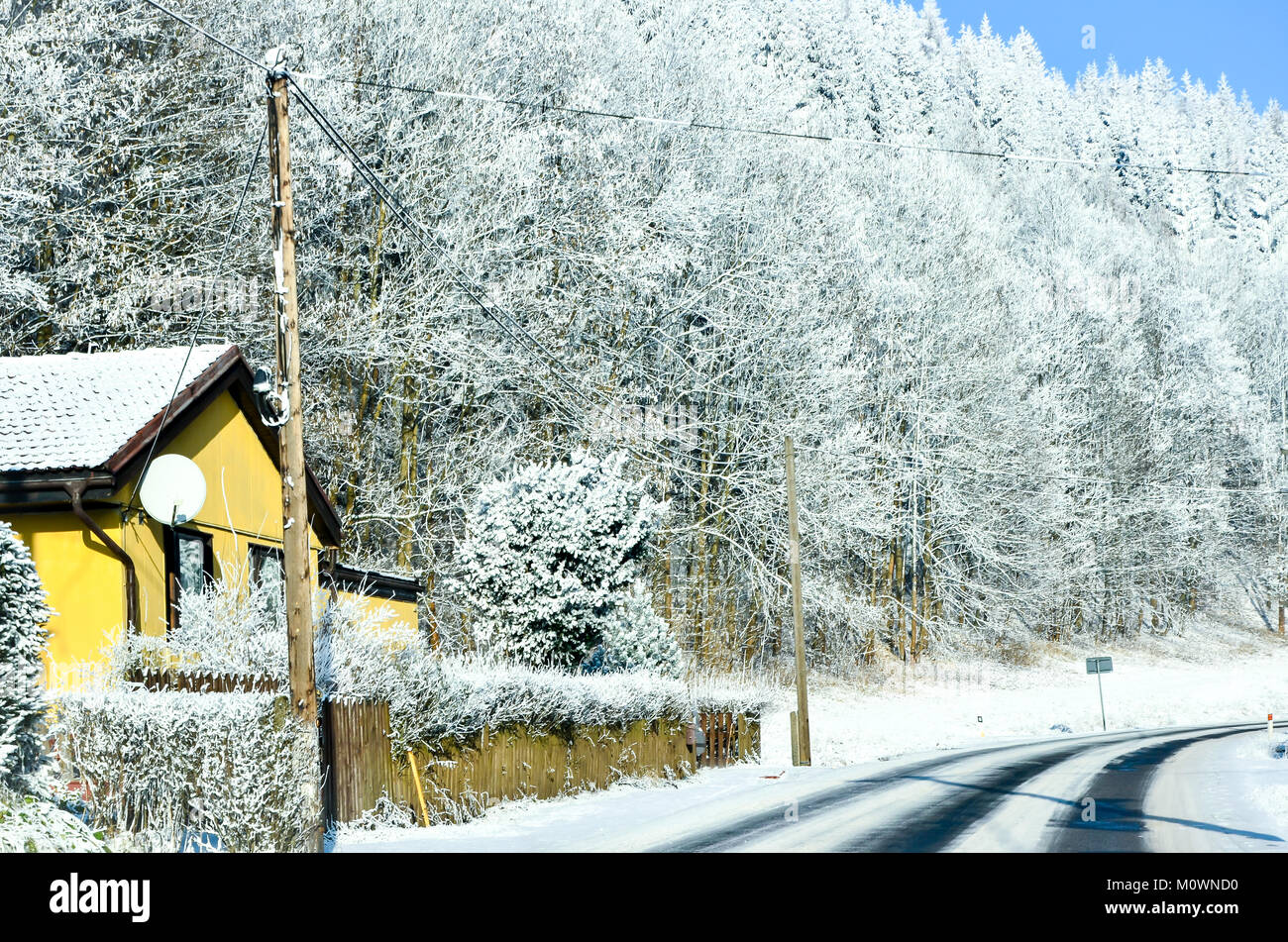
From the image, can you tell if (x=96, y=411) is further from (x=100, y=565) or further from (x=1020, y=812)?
(x=1020, y=812)

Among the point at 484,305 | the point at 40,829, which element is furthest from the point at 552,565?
Answer: the point at 40,829

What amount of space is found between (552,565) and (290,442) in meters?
11.4

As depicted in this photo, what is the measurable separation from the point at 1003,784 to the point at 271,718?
39.5 ft

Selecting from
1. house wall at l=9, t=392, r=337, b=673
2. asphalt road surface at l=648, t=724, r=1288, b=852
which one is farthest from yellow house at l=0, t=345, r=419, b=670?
asphalt road surface at l=648, t=724, r=1288, b=852

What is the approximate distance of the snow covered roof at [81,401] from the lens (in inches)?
620

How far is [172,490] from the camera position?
642 inches

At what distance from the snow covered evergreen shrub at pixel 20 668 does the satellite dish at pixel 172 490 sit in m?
5.53

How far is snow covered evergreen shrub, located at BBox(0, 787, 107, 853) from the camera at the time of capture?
316 inches

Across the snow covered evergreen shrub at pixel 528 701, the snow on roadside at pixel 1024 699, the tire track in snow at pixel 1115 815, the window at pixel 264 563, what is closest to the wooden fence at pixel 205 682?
the snow covered evergreen shrub at pixel 528 701

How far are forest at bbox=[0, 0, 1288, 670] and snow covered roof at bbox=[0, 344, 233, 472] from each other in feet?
12.3

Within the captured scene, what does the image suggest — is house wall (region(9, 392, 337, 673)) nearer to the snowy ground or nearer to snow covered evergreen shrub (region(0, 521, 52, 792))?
snow covered evergreen shrub (region(0, 521, 52, 792))

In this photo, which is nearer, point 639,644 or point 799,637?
point 639,644
